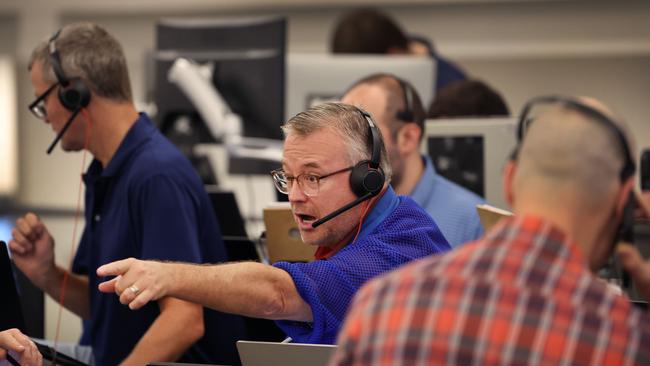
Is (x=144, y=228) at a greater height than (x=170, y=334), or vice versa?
(x=144, y=228)

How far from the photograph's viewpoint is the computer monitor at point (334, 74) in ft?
12.3

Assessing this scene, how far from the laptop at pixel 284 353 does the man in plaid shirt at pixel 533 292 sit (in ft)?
1.35

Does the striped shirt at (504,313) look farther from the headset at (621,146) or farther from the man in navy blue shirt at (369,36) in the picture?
the man in navy blue shirt at (369,36)

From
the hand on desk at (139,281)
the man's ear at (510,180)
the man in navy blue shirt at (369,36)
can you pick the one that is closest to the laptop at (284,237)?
the hand on desk at (139,281)

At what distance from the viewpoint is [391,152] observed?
2.79 meters

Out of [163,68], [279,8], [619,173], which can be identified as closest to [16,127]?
[279,8]

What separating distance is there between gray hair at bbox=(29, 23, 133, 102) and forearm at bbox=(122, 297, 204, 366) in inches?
21.9

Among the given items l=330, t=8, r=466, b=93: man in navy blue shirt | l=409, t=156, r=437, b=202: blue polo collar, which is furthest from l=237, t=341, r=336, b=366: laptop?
l=330, t=8, r=466, b=93: man in navy blue shirt

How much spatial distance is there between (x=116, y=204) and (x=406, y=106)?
33.7 inches

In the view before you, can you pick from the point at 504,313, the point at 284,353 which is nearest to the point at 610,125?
the point at 504,313

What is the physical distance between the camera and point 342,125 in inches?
77.2

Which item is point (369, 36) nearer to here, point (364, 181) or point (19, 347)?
point (364, 181)

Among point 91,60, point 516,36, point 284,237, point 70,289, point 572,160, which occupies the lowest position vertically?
point 70,289

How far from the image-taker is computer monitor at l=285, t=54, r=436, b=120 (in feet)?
12.3
